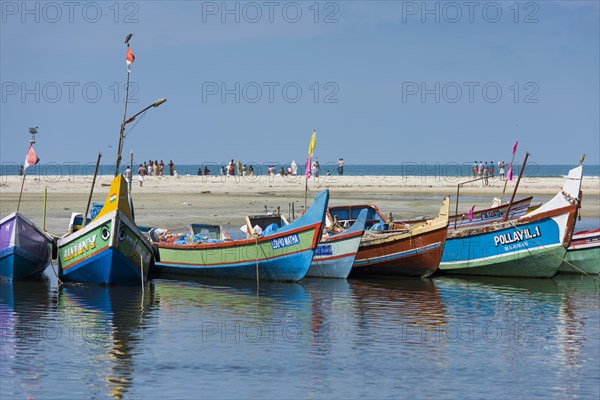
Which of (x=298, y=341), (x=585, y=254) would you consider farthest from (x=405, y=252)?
(x=298, y=341)

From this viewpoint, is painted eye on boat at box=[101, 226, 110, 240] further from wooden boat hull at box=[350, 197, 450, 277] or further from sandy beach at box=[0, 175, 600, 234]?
sandy beach at box=[0, 175, 600, 234]

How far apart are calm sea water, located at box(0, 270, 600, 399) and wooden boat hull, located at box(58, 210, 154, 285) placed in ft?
1.42

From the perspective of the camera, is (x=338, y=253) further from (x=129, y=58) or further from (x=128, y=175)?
(x=128, y=175)

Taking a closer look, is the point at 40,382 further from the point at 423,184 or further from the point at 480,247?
the point at 423,184

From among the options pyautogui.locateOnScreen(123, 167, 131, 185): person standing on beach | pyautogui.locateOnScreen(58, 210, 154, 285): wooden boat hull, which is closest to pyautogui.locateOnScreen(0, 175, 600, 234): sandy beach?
pyautogui.locateOnScreen(123, 167, 131, 185): person standing on beach

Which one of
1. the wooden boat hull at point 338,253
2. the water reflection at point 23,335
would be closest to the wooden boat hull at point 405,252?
the wooden boat hull at point 338,253

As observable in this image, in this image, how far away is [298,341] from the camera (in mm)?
17484

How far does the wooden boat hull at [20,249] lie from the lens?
950 inches

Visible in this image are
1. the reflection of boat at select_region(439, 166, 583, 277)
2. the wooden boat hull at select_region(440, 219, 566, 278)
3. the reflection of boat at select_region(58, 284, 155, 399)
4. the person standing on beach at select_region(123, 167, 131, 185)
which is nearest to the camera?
the reflection of boat at select_region(58, 284, 155, 399)

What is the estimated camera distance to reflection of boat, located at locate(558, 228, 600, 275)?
26.9 metres

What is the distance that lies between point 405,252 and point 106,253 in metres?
7.21

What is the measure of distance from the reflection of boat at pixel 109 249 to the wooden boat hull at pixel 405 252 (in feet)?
18.0

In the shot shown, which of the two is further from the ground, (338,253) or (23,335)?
(338,253)

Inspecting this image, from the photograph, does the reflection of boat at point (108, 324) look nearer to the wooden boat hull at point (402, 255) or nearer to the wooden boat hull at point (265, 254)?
the wooden boat hull at point (265, 254)
